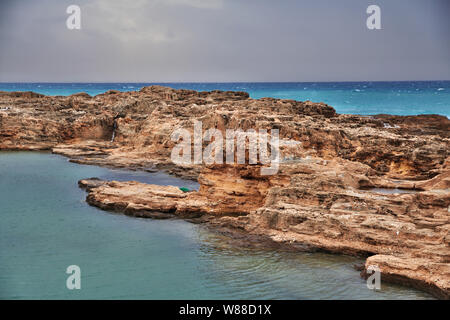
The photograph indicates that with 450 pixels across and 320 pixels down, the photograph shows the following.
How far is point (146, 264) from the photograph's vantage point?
11.6 meters

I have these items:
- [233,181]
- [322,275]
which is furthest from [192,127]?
[322,275]

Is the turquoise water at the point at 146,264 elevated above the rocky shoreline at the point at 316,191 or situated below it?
below

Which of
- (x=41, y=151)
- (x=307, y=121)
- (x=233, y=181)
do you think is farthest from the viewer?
(x=41, y=151)

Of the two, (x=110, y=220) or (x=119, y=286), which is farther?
(x=110, y=220)

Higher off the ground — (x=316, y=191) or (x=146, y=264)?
(x=316, y=191)

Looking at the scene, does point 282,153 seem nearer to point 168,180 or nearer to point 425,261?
point 425,261

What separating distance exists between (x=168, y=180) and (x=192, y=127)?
16.9ft

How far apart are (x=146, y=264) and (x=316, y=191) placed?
214 inches

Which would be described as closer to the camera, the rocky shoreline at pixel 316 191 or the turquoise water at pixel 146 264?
the turquoise water at pixel 146 264

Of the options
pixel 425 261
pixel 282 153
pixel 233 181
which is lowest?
pixel 425 261

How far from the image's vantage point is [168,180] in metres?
23.1

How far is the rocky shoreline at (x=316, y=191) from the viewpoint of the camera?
11.0 meters

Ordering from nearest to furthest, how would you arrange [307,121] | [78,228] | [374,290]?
[374,290] < [78,228] < [307,121]

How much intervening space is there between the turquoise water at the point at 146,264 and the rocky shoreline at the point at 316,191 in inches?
24.2
